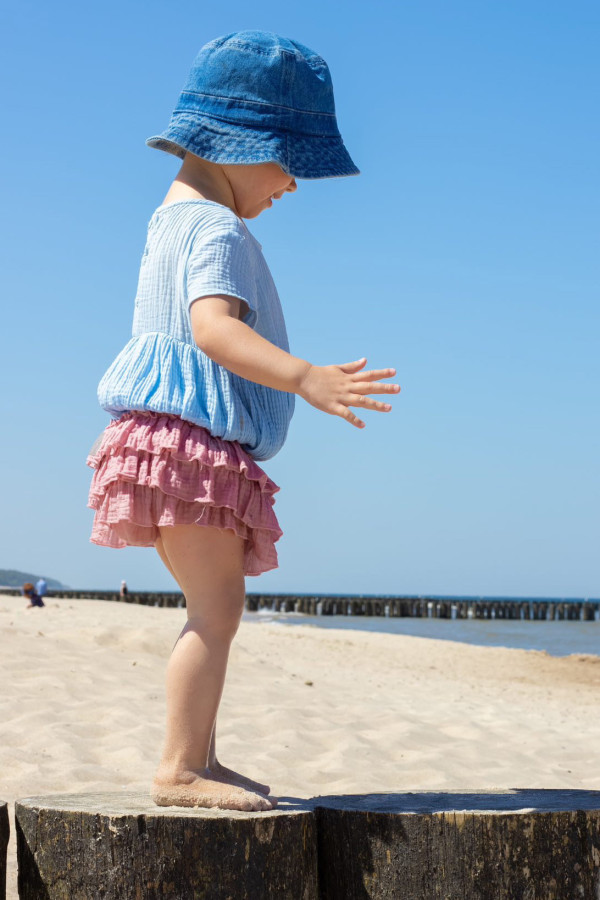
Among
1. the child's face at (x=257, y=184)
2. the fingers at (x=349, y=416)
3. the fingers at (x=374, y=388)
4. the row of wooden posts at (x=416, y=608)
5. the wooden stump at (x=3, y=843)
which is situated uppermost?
the child's face at (x=257, y=184)

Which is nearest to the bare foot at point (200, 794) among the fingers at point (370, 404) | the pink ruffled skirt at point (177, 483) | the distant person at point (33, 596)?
the pink ruffled skirt at point (177, 483)

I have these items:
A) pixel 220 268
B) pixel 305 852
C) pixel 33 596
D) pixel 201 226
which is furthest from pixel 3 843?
pixel 33 596

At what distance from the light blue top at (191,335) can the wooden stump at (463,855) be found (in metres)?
1.07

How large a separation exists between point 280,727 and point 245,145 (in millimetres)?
4372

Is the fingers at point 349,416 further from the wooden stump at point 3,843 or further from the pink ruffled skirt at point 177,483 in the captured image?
the wooden stump at point 3,843

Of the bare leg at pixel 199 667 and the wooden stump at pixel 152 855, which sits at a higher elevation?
the bare leg at pixel 199 667

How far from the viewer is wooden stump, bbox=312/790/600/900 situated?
2.16 m

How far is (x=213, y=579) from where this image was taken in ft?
7.93

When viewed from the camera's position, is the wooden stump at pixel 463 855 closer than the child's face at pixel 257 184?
Yes

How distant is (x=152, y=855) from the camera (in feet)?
6.65

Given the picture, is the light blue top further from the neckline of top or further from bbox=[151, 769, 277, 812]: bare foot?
bbox=[151, 769, 277, 812]: bare foot

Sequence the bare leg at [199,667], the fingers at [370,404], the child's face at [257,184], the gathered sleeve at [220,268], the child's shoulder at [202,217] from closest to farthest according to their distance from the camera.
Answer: the fingers at [370,404] < the bare leg at [199,667] < the gathered sleeve at [220,268] < the child's shoulder at [202,217] < the child's face at [257,184]

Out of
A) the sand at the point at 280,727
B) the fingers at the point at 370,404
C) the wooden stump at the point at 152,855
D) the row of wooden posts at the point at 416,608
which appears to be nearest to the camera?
the wooden stump at the point at 152,855

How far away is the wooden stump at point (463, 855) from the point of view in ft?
7.07
